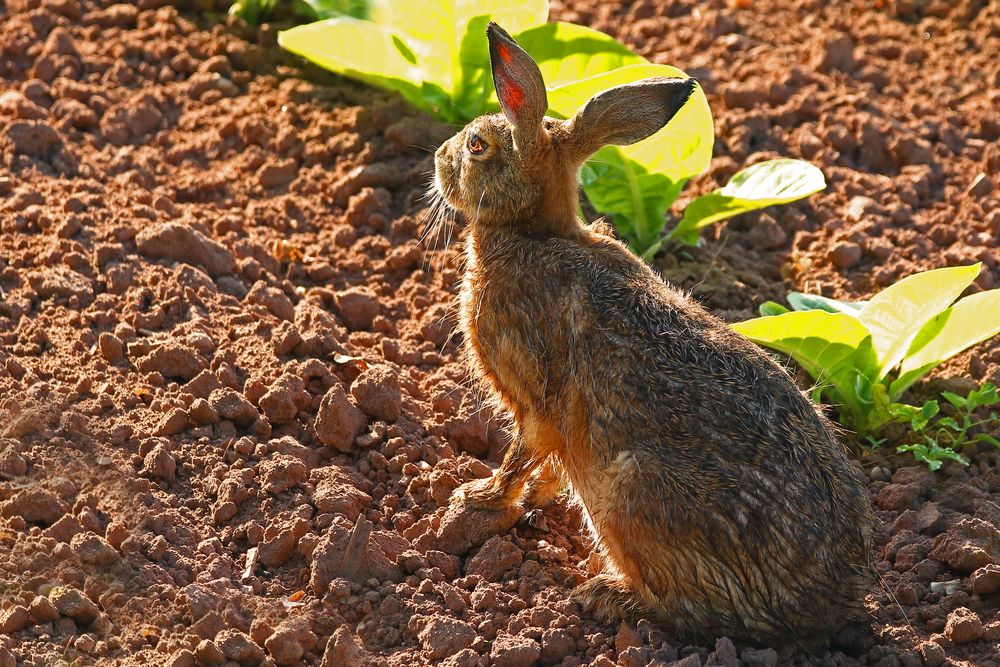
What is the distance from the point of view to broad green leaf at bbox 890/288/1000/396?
18.1 ft

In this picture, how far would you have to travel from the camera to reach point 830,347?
567cm

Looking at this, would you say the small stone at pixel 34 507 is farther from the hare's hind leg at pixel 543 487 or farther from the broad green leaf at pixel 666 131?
the broad green leaf at pixel 666 131

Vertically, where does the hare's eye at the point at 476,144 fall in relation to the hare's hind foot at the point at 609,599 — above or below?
above

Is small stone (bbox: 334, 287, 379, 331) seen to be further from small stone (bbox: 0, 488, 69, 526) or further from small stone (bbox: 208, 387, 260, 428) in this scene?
small stone (bbox: 0, 488, 69, 526)

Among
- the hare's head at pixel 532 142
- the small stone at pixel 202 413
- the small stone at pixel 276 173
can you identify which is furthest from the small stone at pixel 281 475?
the small stone at pixel 276 173

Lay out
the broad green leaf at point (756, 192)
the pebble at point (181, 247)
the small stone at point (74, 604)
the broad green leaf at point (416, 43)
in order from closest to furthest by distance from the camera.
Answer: the small stone at point (74, 604), the broad green leaf at point (756, 192), the pebble at point (181, 247), the broad green leaf at point (416, 43)

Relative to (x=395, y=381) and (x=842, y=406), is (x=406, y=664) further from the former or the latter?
(x=842, y=406)

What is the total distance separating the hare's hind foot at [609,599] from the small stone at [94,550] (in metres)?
1.89

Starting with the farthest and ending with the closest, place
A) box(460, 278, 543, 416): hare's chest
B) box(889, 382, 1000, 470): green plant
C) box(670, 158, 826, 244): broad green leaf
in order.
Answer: box(670, 158, 826, 244): broad green leaf, box(889, 382, 1000, 470): green plant, box(460, 278, 543, 416): hare's chest

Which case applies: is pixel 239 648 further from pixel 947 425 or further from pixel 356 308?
pixel 947 425

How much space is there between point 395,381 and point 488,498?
84cm

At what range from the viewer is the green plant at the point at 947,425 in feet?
18.6

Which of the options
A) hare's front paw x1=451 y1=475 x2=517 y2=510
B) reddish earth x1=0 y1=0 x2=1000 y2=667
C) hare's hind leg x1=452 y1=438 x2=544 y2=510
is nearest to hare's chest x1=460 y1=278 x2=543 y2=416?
hare's hind leg x1=452 y1=438 x2=544 y2=510

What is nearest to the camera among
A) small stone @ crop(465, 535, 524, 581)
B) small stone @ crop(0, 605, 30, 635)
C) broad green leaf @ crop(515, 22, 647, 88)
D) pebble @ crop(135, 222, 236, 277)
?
small stone @ crop(0, 605, 30, 635)
